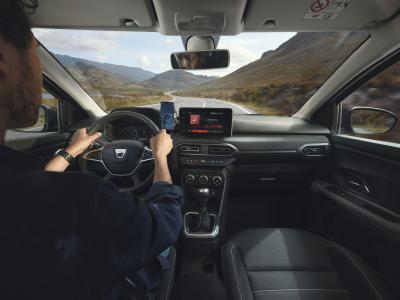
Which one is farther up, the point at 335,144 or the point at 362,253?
the point at 335,144

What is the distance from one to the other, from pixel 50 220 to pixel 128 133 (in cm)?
189

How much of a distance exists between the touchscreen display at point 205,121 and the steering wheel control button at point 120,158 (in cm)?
76

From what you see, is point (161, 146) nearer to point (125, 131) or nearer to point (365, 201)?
point (125, 131)

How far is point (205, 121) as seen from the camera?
2.92 metres

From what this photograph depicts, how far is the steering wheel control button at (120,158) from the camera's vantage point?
7.52ft

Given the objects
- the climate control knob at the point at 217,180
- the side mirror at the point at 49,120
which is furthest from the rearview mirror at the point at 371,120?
the side mirror at the point at 49,120

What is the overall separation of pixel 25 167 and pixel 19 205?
0.21 meters

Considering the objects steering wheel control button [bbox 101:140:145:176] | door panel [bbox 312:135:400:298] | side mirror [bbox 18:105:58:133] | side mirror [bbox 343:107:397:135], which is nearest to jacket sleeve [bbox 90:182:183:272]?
steering wheel control button [bbox 101:140:145:176]

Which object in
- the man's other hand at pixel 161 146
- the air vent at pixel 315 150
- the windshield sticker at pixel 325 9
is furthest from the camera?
the air vent at pixel 315 150

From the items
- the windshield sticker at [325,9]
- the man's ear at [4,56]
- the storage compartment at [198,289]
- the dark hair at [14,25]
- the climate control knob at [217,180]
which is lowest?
the storage compartment at [198,289]

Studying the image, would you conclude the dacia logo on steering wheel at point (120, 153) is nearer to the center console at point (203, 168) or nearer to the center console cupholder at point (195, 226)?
the center console at point (203, 168)

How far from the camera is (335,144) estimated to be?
9.84ft

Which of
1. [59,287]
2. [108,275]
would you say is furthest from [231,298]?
[59,287]

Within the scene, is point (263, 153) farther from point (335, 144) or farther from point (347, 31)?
point (347, 31)
